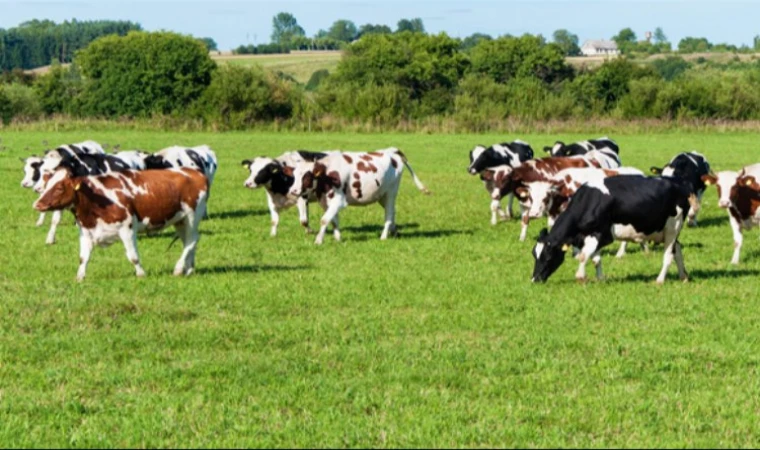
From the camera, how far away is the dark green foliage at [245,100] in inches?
2768

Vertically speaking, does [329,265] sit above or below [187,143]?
above

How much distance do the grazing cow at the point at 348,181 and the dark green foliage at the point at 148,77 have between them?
5673 centimetres

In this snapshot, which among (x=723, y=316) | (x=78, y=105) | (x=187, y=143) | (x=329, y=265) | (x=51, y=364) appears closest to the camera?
(x=51, y=364)

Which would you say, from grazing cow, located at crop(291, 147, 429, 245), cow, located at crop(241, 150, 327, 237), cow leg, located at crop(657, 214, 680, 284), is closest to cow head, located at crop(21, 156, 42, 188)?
cow, located at crop(241, 150, 327, 237)

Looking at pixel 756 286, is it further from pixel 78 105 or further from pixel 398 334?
pixel 78 105

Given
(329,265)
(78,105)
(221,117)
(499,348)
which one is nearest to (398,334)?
(499,348)

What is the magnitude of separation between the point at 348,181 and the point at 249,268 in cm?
409

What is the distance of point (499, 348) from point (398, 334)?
1241mm

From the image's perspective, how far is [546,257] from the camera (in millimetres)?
15258

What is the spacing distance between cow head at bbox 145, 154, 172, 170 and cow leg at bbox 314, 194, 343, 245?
16.2 ft

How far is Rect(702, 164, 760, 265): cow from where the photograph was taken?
17156 mm

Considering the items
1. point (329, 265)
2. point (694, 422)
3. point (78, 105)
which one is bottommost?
point (78, 105)

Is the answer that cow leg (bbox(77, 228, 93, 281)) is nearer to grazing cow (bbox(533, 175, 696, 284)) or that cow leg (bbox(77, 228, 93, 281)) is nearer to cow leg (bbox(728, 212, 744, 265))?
grazing cow (bbox(533, 175, 696, 284))

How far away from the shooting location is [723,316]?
519 inches
